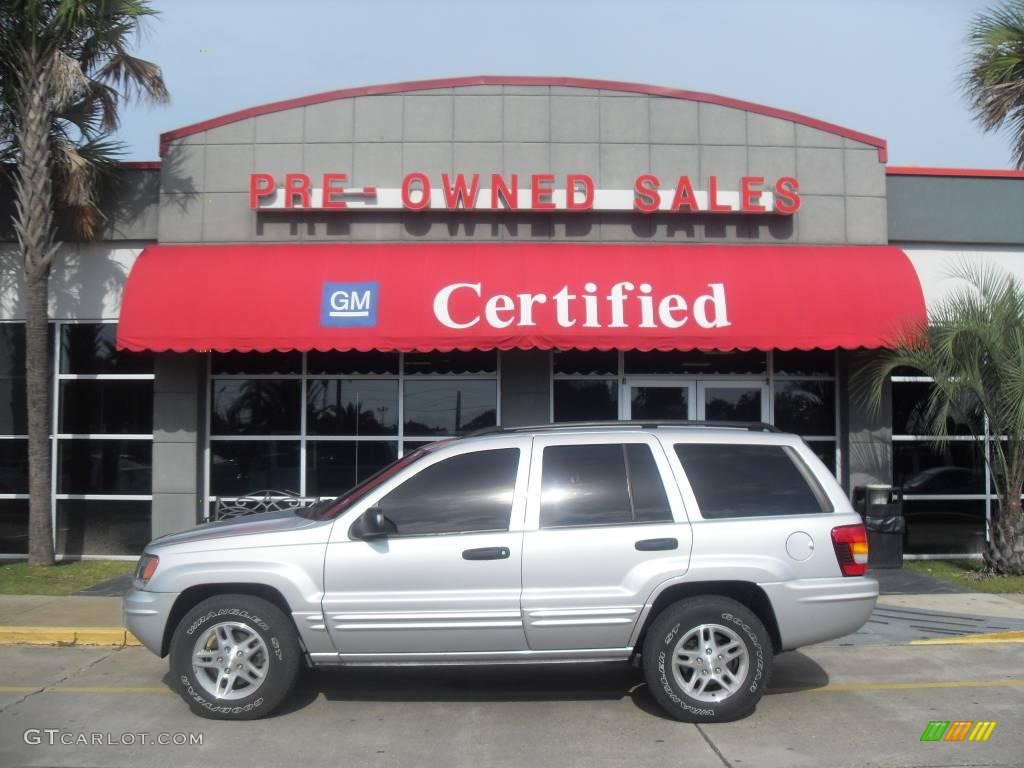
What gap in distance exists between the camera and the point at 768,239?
41.9 ft

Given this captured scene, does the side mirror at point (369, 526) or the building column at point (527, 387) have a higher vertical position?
the building column at point (527, 387)

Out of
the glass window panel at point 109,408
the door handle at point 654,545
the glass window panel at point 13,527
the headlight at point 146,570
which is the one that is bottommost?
the glass window panel at point 13,527

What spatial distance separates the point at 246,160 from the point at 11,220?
3.33m

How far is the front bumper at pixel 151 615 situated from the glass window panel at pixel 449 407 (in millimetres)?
6724

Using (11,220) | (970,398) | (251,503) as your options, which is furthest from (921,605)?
(11,220)

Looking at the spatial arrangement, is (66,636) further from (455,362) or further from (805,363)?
(805,363)

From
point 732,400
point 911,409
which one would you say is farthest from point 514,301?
point 911,409

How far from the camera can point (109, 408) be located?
1282 cm

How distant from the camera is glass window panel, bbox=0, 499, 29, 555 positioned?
12.8 m

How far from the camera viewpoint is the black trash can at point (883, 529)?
11656 millimetres

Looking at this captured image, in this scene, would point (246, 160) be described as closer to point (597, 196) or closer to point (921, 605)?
point (597, 196)

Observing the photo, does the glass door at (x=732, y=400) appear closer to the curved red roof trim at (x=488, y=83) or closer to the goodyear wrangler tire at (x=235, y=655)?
the curved red roof trim at (x=488, y=83)

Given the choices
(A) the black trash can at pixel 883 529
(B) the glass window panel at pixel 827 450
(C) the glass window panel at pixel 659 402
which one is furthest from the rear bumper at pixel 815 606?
(B) the glass window panel at pixel 827 450

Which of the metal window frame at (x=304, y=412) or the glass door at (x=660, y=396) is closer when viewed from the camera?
the metal window frame at (x=304, y=412)
